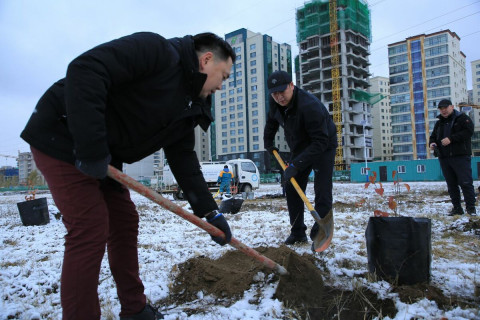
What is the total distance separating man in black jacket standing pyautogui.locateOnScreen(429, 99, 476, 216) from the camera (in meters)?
4.85

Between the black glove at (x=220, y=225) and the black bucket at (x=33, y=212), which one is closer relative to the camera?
the black glove at (x=220, y=225)

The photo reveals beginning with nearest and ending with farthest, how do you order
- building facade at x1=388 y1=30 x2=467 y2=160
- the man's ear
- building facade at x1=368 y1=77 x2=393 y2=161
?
the man's ear, building facade at x1=388 y1=30 x2=467 y2=160, building facade at x1=368 y1=77 x2=393 y2=161

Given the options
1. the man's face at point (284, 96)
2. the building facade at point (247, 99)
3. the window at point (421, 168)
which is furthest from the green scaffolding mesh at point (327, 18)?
the man's face at point (284, 96)

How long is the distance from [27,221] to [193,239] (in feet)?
13.0

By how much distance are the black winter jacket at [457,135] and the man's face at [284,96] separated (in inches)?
121

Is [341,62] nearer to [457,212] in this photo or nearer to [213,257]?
[457,212]

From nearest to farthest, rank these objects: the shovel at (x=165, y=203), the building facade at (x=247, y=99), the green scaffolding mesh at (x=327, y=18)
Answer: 1. the shovel at (x=165, y=203)
2. the green scaffolding mesh at (x=327, y=18)
3. the building facade at (x=247, y=99)

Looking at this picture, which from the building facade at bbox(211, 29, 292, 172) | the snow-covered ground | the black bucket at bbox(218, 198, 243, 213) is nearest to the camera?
the snow-covered ground

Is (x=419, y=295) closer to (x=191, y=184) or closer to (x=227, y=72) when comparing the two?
(x=191, y=184)

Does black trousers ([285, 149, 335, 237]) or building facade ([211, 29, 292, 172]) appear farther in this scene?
building facade ([211, 29, 292, 172])

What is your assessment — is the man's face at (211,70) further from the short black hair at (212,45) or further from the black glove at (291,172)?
the black glove at (291,172)

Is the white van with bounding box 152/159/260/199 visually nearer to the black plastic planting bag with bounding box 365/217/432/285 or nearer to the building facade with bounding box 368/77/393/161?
the black plastic planting bag with bounding box 365/217/432/285

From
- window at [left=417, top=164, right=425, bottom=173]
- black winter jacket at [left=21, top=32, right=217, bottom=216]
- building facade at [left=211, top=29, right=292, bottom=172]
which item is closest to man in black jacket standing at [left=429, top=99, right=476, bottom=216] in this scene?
black winter jacket at [left=21, top=32, right=217, bottom=216]

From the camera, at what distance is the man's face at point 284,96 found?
3.21m
